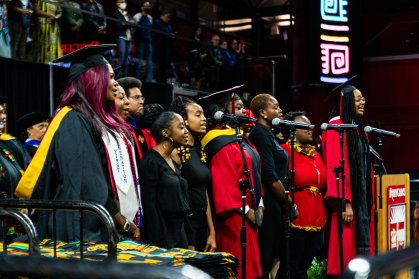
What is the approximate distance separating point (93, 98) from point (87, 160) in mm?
371

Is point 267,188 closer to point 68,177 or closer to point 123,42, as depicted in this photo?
point 68,177

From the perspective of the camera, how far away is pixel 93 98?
8.46 ft

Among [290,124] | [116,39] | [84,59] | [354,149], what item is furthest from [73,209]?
[116,39]

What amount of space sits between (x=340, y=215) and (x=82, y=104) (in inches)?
126

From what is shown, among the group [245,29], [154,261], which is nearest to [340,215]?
[154,261]

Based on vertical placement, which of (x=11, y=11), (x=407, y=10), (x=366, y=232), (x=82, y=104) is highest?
(x=407, y=10)

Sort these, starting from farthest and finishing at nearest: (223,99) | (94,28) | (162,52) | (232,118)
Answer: (162,52)
(94,28)
(223,99)
(232,118)

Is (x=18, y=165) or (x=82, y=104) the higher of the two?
(x=82, y=104)

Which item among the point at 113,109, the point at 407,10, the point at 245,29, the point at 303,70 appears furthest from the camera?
the point at 245,29

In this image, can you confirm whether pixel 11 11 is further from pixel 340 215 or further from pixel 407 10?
pixel 407 10

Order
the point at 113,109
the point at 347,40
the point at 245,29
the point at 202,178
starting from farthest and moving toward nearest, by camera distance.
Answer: the point at 245,29
the point at 347,40
the point at 202,178
the point at 113,109

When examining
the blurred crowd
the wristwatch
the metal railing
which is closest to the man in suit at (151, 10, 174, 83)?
the blurred crowd

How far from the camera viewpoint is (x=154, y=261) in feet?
6.42

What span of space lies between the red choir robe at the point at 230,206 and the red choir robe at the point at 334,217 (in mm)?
1074
